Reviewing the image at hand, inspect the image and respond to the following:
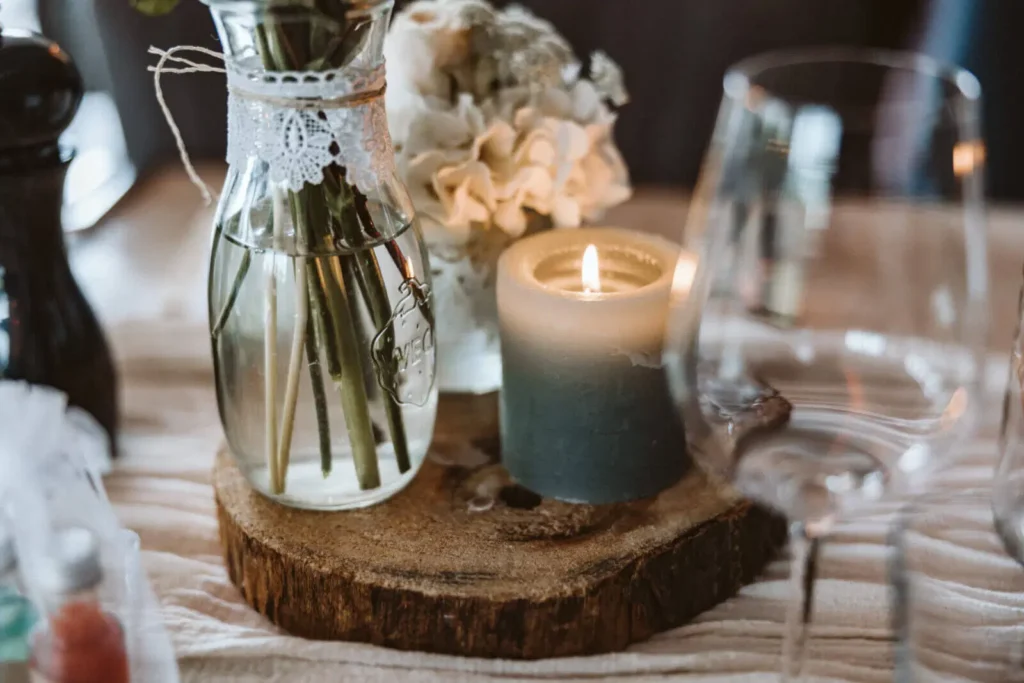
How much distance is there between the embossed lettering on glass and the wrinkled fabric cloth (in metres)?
0.07

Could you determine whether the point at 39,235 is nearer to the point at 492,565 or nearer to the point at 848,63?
the point at 492,565

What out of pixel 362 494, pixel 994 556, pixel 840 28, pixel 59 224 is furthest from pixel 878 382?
pixel 840 28

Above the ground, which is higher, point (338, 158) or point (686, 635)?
point (338, 158)

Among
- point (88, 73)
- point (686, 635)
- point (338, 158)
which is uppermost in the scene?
point (338, 158)

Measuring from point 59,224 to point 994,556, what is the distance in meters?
0.53

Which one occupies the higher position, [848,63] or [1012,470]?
[848,63]

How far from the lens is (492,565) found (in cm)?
50

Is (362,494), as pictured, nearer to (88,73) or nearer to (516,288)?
(516,288)

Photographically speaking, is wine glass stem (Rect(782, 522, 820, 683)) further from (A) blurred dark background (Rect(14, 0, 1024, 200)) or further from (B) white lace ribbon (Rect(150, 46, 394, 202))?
(A) blurred dark background (Rect(14, 0, 1024, 200))

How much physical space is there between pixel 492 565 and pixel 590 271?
0.16m

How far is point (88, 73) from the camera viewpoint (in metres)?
1.44

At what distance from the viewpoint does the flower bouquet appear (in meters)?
0.56

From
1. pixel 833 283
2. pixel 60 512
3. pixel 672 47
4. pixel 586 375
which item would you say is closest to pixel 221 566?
pixel 60 512

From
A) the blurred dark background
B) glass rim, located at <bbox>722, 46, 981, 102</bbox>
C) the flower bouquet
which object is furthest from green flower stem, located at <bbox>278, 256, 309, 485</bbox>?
the blurred dark background
